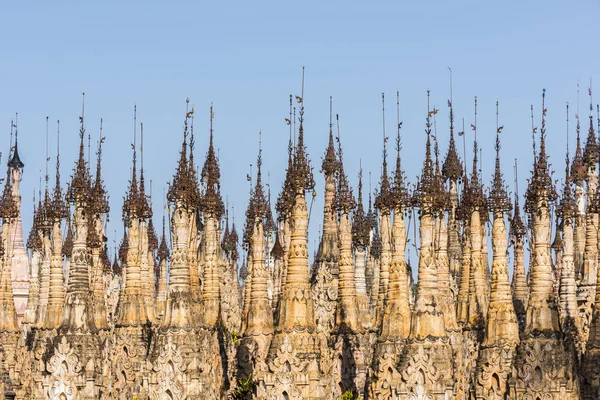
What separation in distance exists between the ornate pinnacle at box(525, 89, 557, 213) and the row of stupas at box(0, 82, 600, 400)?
0.07 metres

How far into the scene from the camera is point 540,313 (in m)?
41.5

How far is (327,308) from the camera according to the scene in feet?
190

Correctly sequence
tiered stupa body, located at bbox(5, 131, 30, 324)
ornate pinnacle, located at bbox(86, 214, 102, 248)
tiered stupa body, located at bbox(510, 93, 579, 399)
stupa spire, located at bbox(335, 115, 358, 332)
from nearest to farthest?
1. tiered stupa body, located at bbox(510, 93, 579, 399)
2. stupa spire, located at bbox(335, 115, 358, 332)
3. ornate pinnacle, located at bbox(86, 214, 102, 248)
4. tiered stupa body, located at bbox(5, 131, 30, 324)

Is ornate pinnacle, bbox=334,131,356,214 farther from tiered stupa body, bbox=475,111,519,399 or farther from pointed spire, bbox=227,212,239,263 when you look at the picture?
pointed spire, bbox=227,212,239,263

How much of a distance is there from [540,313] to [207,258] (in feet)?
49.6

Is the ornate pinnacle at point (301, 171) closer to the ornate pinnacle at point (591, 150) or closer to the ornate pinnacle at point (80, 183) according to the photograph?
the ornate pinnacle at point (80, 183)

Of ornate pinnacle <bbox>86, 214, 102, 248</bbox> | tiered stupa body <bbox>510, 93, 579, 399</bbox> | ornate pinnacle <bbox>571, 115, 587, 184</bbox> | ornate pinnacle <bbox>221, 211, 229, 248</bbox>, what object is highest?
ornate pinnacle <bbox>571, 115, 587, 184</bbox>

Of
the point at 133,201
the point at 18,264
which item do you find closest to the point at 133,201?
the point at 133,201

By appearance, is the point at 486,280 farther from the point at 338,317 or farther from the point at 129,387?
the point at 129,387

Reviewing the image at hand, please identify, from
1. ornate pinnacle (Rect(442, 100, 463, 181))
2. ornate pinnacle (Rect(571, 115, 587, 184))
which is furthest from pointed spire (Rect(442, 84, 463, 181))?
ornate pinnacle (Rect(571, 115, 587, 184))

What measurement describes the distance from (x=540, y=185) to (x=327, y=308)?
1744 cm

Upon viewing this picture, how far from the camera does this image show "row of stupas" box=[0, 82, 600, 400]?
130ft

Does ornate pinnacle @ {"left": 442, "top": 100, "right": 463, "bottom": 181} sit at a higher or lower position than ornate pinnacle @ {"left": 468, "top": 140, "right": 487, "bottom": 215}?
higher

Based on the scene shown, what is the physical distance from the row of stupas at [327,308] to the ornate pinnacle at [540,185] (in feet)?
0.22
